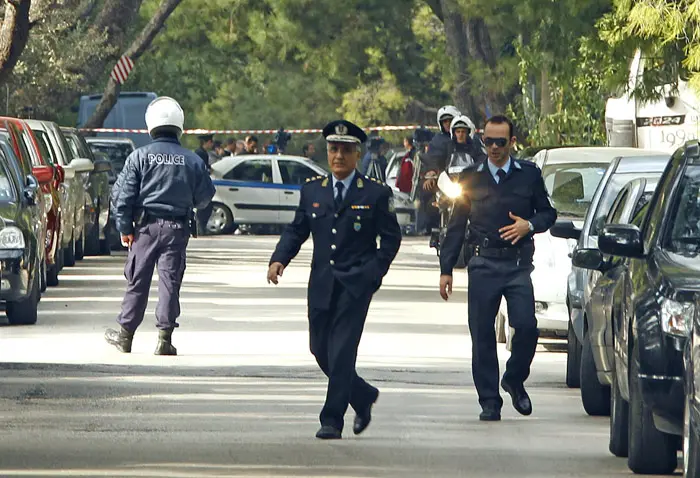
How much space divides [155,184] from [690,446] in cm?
758

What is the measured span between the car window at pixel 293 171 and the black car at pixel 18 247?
19.5 metres

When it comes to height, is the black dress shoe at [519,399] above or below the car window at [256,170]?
above

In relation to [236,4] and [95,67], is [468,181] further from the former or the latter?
[236,4]

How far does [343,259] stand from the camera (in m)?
11.0

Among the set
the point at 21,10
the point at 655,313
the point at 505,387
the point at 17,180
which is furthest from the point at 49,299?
the point at 655,313

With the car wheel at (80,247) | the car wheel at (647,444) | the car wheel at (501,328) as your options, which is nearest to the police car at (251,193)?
the car wheel at (80,247)

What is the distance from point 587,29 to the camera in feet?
96.2

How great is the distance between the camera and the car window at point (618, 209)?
42.5ft

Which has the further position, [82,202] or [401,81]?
[401,81]

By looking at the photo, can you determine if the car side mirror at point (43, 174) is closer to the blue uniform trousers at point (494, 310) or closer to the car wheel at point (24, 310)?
the car wheel at point (24, 310)

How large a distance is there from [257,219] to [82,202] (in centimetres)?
1176

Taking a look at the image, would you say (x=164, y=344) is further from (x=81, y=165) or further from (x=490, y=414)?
(x=81, y=165)

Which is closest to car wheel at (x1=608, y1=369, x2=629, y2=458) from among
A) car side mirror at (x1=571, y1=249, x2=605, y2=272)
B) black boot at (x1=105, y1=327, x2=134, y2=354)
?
car side mirror at (x1=571, y1=249, x2=605, y2=272)

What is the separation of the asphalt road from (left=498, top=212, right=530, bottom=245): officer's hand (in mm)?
1013
